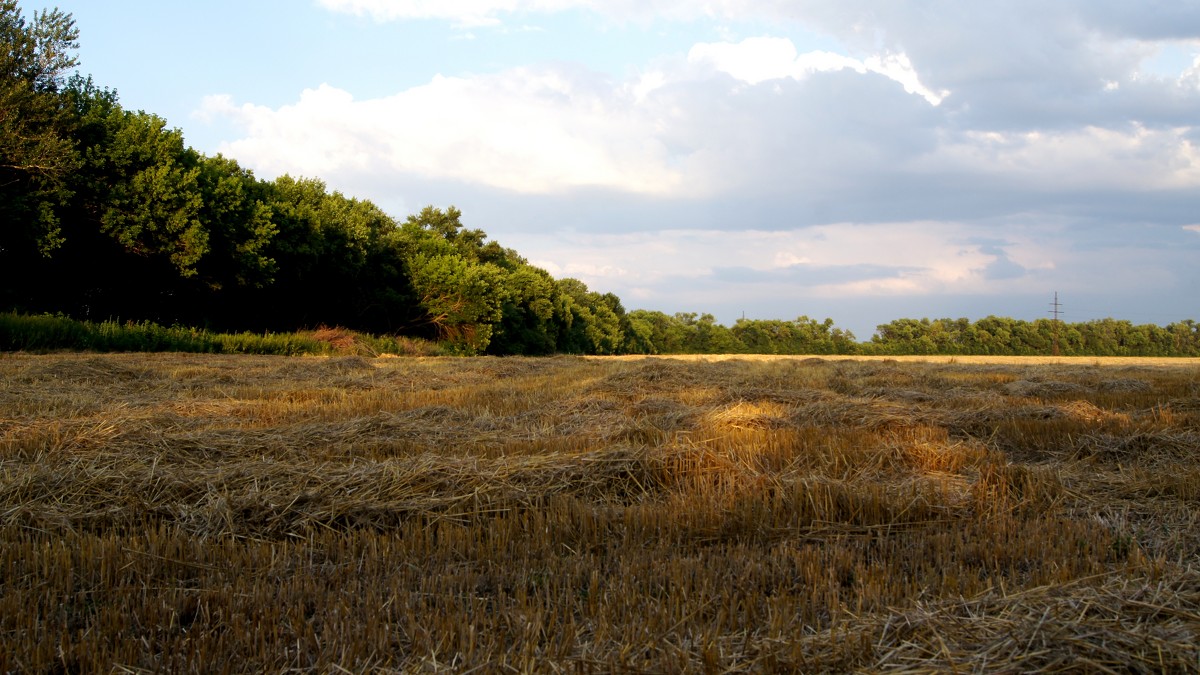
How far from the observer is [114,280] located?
2916cm

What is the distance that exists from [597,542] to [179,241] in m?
28.4

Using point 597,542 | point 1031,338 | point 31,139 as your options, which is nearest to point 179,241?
point 31,139

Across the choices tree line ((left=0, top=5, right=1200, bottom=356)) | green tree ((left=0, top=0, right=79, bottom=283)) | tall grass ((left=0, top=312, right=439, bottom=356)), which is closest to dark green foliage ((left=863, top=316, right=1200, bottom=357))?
tree line ((left=0, top=5, right=1200, bottom=356))

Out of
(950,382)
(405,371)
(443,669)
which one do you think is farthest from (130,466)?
(950,382)

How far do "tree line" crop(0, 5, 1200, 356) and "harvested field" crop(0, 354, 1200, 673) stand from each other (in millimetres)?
21007

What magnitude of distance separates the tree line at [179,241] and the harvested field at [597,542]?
21007 millimetres

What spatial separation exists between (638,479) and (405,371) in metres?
10.8

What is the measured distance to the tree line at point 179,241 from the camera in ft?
78.4

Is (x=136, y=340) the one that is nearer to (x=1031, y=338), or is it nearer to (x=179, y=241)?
(x=179, y=241)

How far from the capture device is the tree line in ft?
78.4

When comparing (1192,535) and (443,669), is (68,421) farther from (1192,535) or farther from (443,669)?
(1192,535)

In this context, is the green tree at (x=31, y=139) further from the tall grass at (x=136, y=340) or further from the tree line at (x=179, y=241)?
the tall grass at (x=136, y=340)

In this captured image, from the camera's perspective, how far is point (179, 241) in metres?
A: 27.1

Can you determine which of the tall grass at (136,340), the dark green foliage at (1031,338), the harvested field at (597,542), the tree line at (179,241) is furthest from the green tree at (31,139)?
the dark green foliage at (1031,338)
